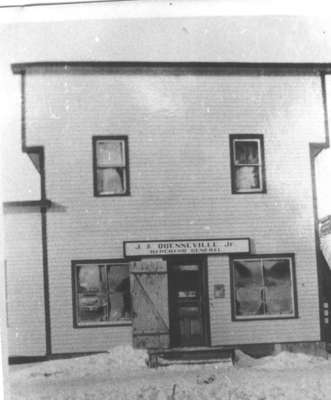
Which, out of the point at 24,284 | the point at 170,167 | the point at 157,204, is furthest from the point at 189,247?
the point at 24,284

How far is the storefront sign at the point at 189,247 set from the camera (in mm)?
4734

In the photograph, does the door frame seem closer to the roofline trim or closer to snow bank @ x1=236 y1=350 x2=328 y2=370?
snow bank @ x1=236 y1=350 x2=328 y2=370

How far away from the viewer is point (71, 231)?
473 centimetres

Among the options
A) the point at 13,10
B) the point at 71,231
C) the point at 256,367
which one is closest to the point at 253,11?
the point at 13,10

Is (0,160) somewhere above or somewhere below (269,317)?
above

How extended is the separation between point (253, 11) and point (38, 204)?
2635mm

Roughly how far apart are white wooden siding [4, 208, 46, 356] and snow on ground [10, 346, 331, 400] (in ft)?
0.71

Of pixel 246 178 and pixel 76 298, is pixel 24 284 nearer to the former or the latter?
pixel 76 298

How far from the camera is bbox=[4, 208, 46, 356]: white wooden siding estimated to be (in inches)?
179

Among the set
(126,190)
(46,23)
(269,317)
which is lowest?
(269,317)

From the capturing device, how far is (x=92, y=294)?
190 inches

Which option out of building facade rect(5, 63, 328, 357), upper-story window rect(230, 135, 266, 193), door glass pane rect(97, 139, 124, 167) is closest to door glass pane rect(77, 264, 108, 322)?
building facade rect(5, 63, 328, 357)

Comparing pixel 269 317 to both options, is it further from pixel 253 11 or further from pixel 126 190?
pixel 253 11

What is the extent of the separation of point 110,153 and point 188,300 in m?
1.64
